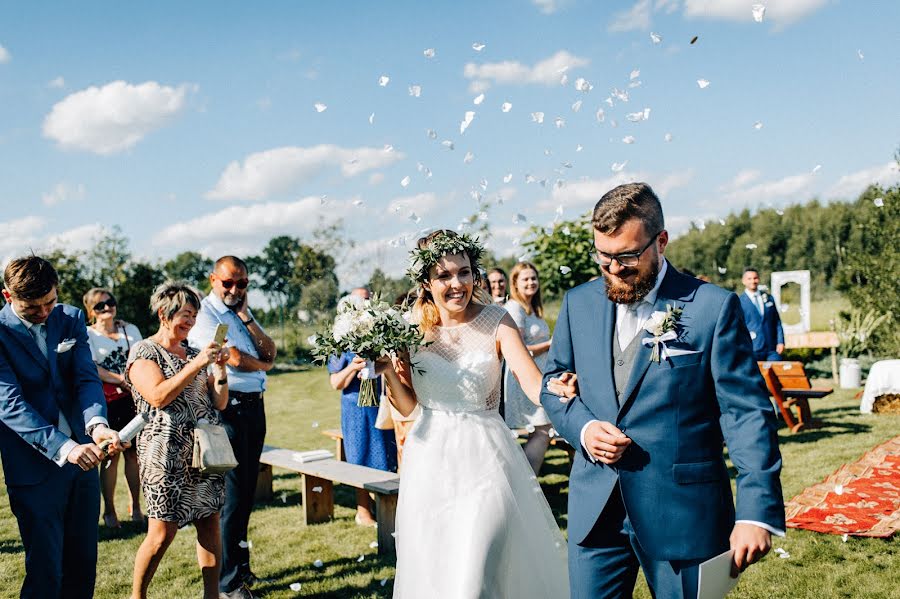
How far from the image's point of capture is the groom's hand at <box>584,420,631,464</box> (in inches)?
104

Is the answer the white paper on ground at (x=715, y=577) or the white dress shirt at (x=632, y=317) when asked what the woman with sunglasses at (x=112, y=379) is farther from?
the white paper on ground at (x=715, y=577)

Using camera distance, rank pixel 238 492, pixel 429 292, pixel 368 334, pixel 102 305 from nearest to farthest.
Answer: pixel 368 334 → pixel 429 292 → pixel 238 492 → pixel 102 305

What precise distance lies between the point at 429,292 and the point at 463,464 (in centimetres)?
108

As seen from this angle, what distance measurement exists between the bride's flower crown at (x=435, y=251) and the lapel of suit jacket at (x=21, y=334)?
2.11 metres

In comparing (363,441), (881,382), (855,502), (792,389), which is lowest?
(855,502)

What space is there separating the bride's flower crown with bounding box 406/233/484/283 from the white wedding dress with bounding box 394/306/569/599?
1.23ft

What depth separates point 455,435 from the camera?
3961 mm

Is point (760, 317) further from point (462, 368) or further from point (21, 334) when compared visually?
point (21, 334)

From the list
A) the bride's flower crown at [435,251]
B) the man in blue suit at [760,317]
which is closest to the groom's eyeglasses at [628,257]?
the bride's flower crown at [435,251]

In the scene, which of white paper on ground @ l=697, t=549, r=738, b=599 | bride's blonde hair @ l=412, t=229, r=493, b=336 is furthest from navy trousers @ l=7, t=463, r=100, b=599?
white paper on ground @ l=697, t=549, r=738, b=599

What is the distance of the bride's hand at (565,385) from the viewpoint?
9.53ft

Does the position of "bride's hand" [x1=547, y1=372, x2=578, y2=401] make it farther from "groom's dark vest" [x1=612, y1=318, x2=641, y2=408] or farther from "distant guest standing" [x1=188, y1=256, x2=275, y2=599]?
"distant guest standing" [x1=188, y1=256, x2=275, y2=599]

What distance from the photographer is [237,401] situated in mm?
5449

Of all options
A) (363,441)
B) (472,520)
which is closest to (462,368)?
(472,520)
